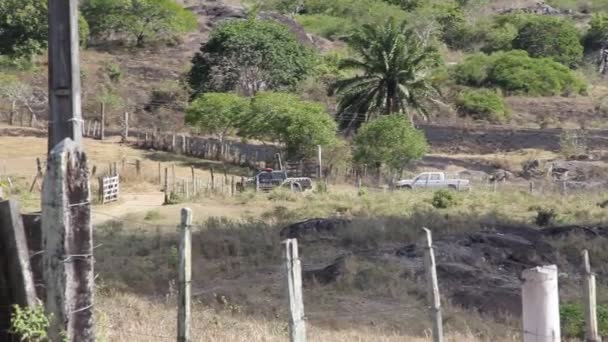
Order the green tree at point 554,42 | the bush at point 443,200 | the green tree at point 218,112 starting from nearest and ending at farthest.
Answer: the bush at point 443,200, the green tree at point 218,112, the green tree at point 554,42

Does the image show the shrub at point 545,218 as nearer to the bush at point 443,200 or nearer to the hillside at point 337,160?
the hillside at point 337,160

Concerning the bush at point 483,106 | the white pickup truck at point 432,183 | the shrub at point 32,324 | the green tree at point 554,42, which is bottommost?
the white pickup truck at point 432,183

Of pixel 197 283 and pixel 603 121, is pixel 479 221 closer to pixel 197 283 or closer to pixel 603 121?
pixel 197 283

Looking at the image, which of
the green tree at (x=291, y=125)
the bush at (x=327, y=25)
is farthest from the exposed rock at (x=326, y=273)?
the bush at (x=327, y=25)

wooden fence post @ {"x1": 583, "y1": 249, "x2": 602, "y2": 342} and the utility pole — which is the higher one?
the utility pole

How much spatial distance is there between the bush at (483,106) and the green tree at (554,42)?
18.9m

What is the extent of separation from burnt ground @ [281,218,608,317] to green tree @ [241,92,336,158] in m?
23.7

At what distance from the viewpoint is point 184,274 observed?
806cm

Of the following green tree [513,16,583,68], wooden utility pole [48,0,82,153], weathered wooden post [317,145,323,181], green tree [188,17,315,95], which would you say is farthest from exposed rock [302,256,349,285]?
green tree [513,16,583,68]

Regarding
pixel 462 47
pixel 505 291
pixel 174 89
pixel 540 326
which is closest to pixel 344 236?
pixel 505 291

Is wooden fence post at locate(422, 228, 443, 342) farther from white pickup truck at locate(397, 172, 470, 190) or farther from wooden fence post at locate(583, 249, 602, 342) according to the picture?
white pickup truck at locate(397, 172, 470, 190)

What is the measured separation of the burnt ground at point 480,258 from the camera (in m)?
18.4

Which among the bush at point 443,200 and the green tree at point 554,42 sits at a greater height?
the green tree at point 554,42

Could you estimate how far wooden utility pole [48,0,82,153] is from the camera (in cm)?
927
